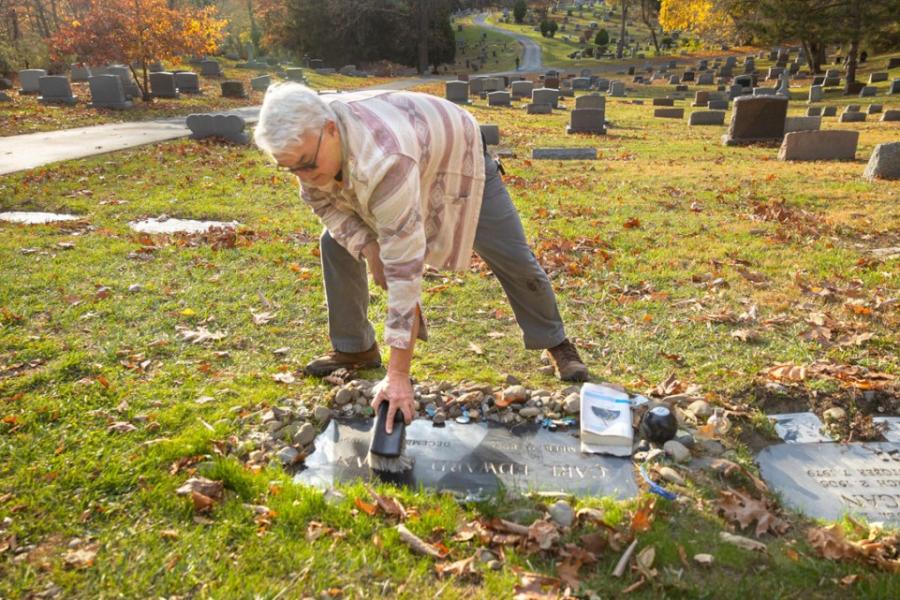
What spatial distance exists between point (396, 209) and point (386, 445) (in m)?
1.13

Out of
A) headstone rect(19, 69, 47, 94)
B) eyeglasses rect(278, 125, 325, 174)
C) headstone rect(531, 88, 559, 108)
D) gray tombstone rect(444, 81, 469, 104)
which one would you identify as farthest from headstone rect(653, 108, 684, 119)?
eyeglasses rect(278, 125, 325, 174)

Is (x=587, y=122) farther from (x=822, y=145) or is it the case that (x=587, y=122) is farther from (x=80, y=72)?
(x=80, y=72)

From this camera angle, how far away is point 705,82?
3578 cm

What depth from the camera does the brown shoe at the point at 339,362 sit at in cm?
405

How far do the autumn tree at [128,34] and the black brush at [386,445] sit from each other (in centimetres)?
2013

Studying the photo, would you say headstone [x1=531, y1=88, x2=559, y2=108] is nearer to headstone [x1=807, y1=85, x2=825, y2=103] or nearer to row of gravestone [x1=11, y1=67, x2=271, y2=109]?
row of gravestone [x1=11, y1=67, x2=271, y2=109]

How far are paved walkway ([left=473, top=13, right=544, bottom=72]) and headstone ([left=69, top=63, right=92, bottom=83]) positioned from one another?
3334 centimetres

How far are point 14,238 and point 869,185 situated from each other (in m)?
10.9

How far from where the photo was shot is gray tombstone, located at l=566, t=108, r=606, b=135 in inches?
669

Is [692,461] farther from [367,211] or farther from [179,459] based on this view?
[179,459]

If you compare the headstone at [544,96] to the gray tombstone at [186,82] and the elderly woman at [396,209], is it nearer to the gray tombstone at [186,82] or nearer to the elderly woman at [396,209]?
the gray tombstone at [186,82]

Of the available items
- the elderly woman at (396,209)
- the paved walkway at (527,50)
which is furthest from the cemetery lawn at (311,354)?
the paved walkway at (527,50)

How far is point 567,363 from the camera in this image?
4.00 meters

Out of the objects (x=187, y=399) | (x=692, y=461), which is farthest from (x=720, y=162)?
(x=187, y=399)
